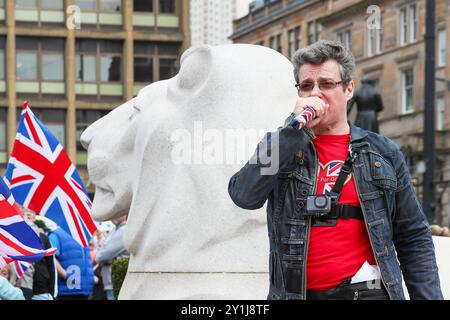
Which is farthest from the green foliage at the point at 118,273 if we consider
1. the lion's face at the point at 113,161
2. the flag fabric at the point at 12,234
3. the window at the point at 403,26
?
the window at the point at 403,26

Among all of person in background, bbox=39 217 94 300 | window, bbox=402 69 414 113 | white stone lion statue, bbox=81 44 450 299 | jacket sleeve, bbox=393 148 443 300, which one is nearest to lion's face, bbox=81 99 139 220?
white stone lion statue, bbox=81 44 450 299

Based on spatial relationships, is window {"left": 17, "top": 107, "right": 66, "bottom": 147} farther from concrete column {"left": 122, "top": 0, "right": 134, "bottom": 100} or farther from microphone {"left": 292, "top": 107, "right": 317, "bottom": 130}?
microphone {"left": 292, "top": 107, "right": 317, "bottom": 130}

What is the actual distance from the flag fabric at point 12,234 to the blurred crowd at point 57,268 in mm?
689

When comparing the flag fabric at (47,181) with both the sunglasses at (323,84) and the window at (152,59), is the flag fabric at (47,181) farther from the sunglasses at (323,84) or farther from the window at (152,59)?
the window at (152,59)

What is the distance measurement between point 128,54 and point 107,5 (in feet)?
9.61

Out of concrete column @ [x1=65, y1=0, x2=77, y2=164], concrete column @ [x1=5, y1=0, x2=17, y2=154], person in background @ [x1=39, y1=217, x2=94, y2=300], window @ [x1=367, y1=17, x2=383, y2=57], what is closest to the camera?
person in background @ [x1=39, y1=217, x2=94, y2=300]

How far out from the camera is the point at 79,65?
5422cm

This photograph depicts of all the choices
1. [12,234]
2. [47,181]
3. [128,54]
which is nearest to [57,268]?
[47,181]

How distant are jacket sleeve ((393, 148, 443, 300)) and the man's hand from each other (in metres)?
0.36

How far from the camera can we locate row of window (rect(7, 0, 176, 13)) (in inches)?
2136

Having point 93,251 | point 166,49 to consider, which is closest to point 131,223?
point 93,251

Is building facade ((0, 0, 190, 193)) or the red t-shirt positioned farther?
building facade ((0, 0, 190, 193))
